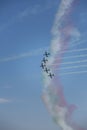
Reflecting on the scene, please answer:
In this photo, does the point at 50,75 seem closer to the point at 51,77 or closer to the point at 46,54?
the point at 51,77

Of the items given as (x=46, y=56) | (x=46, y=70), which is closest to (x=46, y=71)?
(x=46, y=70)

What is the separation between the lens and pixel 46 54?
30000 millimetres

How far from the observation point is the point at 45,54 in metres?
30.1

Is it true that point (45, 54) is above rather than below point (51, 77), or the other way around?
above

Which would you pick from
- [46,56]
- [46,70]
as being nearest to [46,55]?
[46,56]

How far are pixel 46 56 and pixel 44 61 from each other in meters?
0.77

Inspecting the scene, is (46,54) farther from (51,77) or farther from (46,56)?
(51,77)

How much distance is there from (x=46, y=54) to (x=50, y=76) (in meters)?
2.93

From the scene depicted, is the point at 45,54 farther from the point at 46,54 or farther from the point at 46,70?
the point at 46,70

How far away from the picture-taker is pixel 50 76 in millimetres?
29469

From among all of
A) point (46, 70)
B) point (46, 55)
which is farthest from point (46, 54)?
point (46, 70)

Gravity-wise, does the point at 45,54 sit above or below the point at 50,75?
above

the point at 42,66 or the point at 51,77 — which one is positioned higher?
the point at 42,66

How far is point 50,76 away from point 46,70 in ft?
3.58
